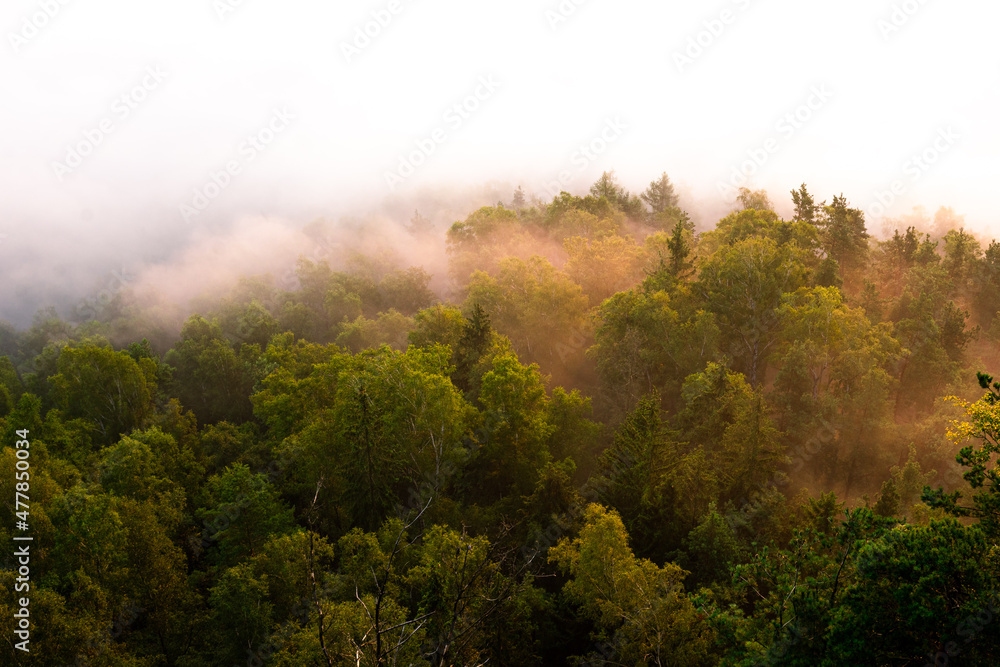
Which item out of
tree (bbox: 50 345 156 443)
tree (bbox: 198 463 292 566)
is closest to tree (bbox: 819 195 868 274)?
tree (bbox: 198 463 292 566)

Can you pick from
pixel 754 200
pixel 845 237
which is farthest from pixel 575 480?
pixel 754 200

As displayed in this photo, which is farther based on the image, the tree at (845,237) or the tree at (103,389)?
the tree at (845,237)

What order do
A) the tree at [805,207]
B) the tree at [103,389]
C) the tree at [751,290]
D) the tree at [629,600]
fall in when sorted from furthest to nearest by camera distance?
1. the tree at [805,207]
2. the tree at [103,389]
3. the tree at [751,290]
4. the tree at [629,600]

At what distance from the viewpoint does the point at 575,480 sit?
4372cm

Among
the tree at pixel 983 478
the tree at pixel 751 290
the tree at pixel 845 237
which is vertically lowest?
the tree at pixel 983 478

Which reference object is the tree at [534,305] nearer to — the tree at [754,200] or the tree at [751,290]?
the tree at [751,290]

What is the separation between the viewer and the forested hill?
16672mm

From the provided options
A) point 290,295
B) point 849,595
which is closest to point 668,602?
point 849,595

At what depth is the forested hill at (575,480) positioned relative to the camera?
16672mm

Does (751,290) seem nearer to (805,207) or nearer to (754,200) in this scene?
(805,207)

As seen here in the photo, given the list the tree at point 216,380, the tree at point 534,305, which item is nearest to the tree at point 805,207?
the tree at point 534,305

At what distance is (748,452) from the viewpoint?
34.2 m

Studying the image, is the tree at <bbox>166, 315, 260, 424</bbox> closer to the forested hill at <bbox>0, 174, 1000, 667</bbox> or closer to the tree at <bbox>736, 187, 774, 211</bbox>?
the forested hill at <bbox>0, 174, 1000, 667</bbox>

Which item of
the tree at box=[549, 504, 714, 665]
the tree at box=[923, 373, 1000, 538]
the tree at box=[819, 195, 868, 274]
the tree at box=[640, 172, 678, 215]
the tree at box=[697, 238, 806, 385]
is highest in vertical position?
the tree at box=[640, 172, 678, 215]
